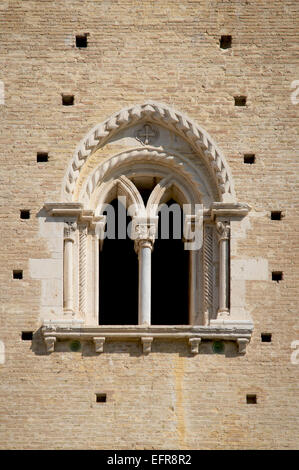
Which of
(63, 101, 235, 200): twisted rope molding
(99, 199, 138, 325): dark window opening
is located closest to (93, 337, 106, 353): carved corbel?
(63, 101, 235, 200): twisted rope molding

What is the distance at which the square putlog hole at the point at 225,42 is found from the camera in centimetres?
2667

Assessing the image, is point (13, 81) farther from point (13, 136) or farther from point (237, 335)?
point (237, 335)

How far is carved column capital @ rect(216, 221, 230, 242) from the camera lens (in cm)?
2591

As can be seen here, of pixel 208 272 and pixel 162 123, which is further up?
pixel 162 123

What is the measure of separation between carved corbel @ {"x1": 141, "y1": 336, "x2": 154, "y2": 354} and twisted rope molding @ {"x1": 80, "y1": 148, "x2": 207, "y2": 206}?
191 centimetres

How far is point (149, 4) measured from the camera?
26.8 metres

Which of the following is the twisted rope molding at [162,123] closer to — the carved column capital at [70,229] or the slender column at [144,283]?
the carved column capital at [70,229]

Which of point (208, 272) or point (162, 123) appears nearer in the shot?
point (208, 272)

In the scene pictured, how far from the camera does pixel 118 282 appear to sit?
93.1ft

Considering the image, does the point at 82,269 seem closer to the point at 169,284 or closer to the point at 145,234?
the point at 145,234

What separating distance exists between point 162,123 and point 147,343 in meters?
2.68

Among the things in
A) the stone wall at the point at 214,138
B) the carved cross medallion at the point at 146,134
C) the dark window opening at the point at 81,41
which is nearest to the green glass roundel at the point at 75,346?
the stone wall at the point at 214,138

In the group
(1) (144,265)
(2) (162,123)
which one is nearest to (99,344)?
(1) (144,265)

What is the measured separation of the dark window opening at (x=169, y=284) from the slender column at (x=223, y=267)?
1632 mm
